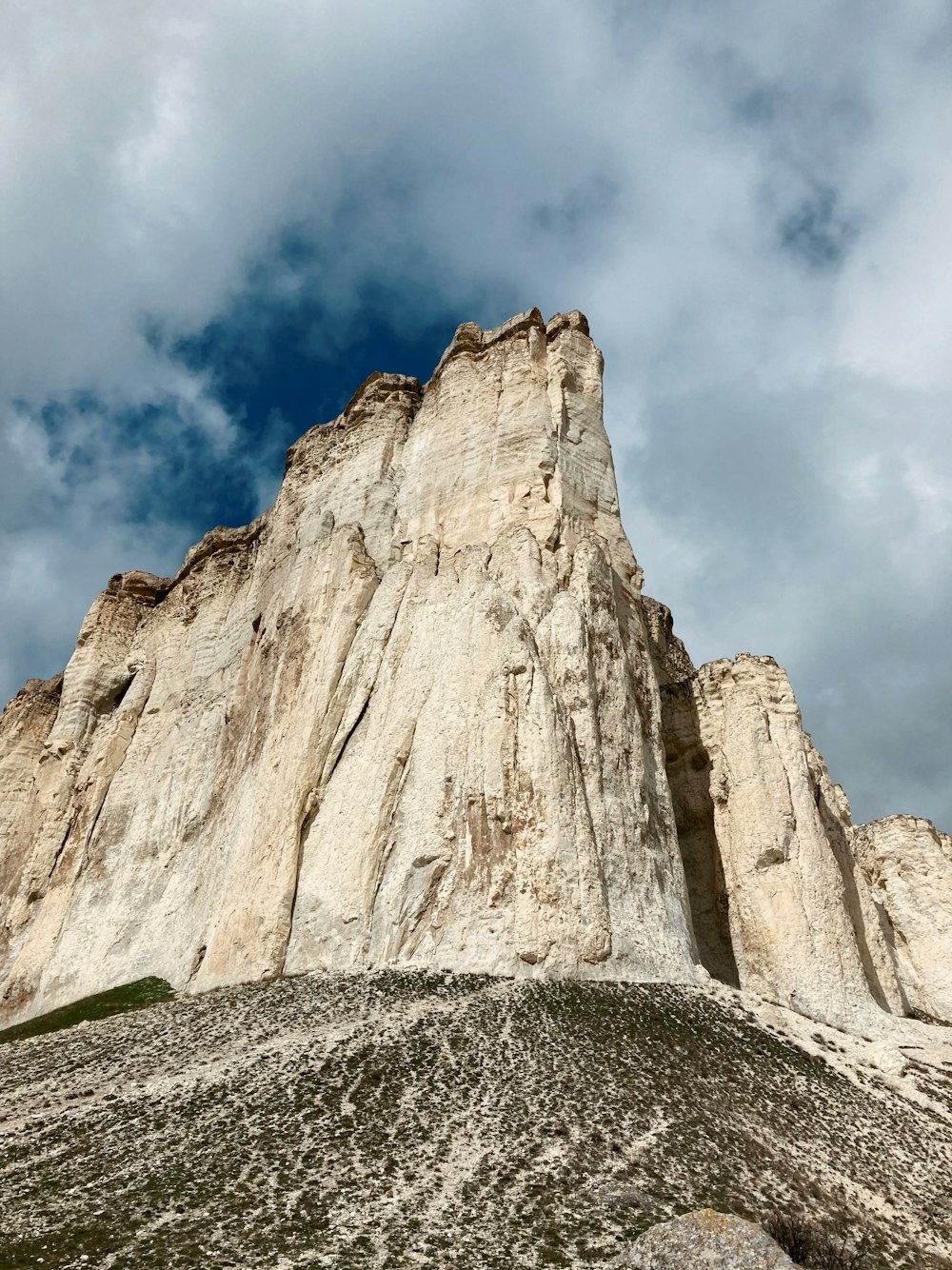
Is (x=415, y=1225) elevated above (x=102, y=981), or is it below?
below

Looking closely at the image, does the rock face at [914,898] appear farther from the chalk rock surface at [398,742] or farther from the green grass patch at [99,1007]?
the green grass patch at [99,1007]

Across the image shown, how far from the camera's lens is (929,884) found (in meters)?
34.7

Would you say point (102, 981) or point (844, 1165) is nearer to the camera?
point (844, 1165)

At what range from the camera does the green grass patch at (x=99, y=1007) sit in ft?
87.9

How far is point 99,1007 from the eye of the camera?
27.6m

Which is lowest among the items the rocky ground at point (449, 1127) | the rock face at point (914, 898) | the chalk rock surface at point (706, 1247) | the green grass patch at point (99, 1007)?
the chalk rock surface at point (706, 1247)

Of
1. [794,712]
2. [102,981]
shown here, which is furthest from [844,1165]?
[102,981]

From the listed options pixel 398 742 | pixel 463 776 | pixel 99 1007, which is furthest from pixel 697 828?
pixel 99 1007

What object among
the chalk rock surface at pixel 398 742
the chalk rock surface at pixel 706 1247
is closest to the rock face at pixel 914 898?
the chalk rock surface at pixel 398 742

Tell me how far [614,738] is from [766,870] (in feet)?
20.3

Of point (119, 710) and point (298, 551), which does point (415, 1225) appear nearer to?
point (298, 551)

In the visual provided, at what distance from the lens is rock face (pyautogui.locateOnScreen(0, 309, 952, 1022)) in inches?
924

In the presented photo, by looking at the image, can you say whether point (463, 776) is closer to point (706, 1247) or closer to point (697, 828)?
point (697, 828)

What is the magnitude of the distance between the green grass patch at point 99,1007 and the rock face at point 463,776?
938mm
